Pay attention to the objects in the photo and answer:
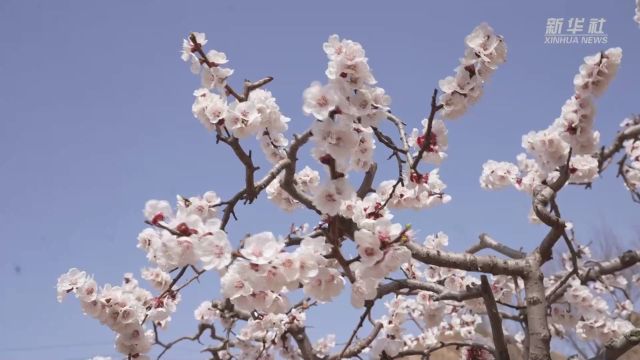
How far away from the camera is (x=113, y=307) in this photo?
10.3 feet

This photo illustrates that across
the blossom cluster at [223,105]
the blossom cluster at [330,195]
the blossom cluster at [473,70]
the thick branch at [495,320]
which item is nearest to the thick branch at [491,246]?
the blossom cluster at [330,195]

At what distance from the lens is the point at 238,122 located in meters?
2.63

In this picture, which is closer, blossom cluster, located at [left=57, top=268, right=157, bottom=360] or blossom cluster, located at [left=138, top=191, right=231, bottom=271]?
blossom cluster, located at [left=138, top=191, right=231, bottom=271]

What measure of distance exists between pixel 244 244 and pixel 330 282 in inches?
21.6

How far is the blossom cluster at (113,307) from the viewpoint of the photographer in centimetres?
312

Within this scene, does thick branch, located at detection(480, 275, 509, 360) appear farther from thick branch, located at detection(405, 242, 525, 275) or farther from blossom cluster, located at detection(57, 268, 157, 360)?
blossom cluster, located at detection(57, 268, 157, 360)

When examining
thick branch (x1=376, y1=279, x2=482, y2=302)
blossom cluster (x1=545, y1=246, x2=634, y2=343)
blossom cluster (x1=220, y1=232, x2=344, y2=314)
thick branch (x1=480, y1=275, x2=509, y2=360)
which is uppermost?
blossom cluster (x1=545, y1=246, x2=634, y2=343)

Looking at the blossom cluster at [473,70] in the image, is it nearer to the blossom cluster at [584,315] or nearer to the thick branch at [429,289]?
the thick branch at [429,289]

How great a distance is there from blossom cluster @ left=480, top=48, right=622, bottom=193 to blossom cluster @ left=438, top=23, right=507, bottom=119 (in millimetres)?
898

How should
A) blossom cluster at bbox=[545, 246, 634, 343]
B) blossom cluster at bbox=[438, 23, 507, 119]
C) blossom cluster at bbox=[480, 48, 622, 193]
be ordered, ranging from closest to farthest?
blossom cluster at bbox=[438, 23, 507, 119]
blossom cluster at bbox=[480, 48, 622, 193]
blossom cluster at bbox=[545, 246, 634, 343]

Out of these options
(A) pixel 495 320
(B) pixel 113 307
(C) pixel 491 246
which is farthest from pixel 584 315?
(B) pixel 113 307

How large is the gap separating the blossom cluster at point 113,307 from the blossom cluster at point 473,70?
93.0 inches

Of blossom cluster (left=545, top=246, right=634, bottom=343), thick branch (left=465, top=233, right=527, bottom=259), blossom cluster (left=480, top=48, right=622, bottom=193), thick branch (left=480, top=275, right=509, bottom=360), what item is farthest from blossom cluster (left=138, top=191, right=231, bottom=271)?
blossom cluster (left=545, top=246, right=634, bottom=343)

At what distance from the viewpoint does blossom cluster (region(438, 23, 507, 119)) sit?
8.45 feet
